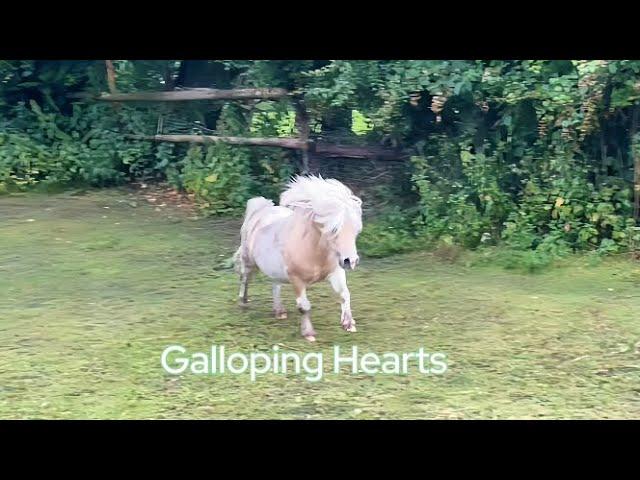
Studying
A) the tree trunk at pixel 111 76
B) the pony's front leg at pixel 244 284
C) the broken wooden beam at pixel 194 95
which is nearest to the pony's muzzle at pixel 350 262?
the pony's front leg at pixel 244 284

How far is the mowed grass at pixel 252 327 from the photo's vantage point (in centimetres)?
368

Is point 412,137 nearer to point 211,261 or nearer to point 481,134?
point 481,134

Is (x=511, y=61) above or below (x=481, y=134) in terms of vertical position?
above

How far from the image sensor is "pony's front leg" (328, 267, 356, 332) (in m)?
3.89

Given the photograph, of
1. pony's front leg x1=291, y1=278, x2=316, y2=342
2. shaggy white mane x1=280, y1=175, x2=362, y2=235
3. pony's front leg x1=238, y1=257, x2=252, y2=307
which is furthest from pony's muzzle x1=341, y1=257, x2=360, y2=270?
pony's front leg x1=238, y1=257, x2=252, y2=307

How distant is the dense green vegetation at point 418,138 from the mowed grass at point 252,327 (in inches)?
6.4

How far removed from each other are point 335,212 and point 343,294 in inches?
15.1

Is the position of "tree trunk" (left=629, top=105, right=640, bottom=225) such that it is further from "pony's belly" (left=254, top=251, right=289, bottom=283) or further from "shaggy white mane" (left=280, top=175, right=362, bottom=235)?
"pony's belly" (left=254, top=251, right=289, bottom=283)

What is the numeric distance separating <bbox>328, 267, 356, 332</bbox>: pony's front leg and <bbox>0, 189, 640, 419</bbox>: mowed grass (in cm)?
4
